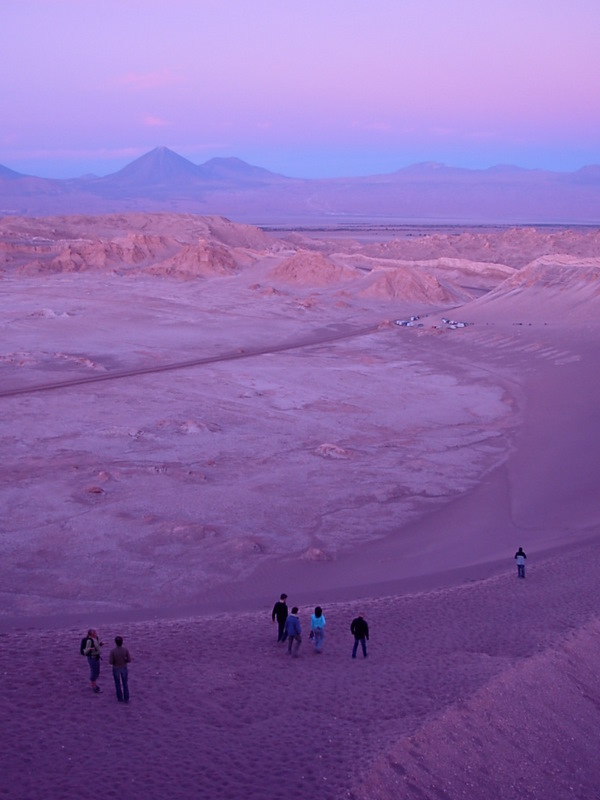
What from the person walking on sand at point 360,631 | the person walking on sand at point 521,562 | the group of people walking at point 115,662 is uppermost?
the group of people walking at point 115,662

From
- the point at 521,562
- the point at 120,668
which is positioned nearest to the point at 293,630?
the point at 120,668

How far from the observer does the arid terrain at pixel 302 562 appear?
7.22 m

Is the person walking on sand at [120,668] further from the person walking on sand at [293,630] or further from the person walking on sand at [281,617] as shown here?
the person walking on sand at [281,617]

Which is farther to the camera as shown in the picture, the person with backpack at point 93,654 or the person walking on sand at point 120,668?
the person with backpack at point 93,654

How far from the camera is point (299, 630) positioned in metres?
9.30

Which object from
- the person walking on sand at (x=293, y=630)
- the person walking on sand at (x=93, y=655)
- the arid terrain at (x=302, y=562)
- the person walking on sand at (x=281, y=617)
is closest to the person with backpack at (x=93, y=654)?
the person walking on sand at (x=93, y=655)

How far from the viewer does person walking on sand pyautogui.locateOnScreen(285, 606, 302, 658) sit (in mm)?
9273

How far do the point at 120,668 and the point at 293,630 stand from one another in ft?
6.90

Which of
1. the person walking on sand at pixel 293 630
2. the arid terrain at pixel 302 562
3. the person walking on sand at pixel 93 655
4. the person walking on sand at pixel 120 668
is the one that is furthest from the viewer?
the person walking on sand at pixel 293 630

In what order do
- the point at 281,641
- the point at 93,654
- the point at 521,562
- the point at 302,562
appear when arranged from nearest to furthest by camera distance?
the point at 93,654 → the point at 281,641 → the point at 521,562 → the point at 302,562

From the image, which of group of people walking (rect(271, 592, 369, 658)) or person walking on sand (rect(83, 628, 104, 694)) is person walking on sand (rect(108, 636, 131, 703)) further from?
group of people walking (rect(271, 592, 369, 658))

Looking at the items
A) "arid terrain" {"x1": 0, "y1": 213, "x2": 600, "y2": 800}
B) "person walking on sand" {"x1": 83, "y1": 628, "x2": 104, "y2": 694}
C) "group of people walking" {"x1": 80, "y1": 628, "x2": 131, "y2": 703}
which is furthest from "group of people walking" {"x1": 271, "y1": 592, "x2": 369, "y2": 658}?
"person walking on sand" {"x1": 83, "y1": 628, "x2": 104, "y2": 694}

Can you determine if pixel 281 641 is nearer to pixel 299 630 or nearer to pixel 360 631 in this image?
pixel 299 630

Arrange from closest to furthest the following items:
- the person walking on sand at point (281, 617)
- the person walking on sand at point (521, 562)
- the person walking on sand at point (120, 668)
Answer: the person walking on sand at point (120, 668) → the person walking on sand at point (281, 617) → the person walking on sand at point (521, 562)
